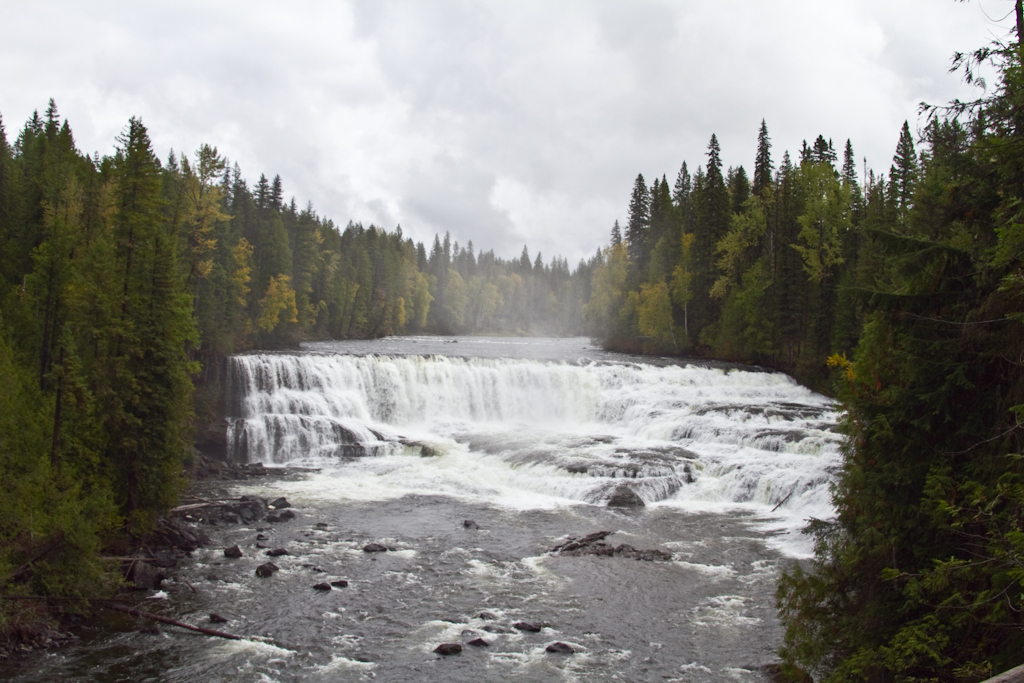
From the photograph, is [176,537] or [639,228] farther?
[639,228]

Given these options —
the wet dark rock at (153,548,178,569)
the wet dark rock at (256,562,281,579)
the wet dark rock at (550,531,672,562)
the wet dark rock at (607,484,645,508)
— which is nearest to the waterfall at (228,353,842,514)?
the wet dark rock at (607,484,645,508)

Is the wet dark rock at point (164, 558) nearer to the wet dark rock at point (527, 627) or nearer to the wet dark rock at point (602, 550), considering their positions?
the wet dark rock at point (527, 627)

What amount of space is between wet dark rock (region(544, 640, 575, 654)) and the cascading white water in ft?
35.5

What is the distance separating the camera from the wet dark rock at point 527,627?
45.6ft

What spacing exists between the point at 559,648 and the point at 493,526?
832cm

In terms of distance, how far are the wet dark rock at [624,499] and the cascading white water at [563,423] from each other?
8.3 inches

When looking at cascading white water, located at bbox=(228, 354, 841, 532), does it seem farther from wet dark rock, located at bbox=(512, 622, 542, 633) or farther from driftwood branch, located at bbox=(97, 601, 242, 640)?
driftwood branch, located at bbox=(97, 601, 242, 640)

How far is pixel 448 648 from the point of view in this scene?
12945mm

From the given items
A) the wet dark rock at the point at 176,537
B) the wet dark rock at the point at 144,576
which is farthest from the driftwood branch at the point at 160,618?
the wet dark rock at the point at 176,537

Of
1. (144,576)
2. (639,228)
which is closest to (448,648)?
(144,576)

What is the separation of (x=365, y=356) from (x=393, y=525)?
19.1m

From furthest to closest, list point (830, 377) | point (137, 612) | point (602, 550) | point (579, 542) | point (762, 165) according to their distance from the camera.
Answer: point (762, 165) → point (830, 377) → point (579, 542) → point (602, 550) → point (137, 612)

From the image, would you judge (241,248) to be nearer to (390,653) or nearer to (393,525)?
(393,525)

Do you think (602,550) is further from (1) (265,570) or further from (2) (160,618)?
(2) (160,618)
